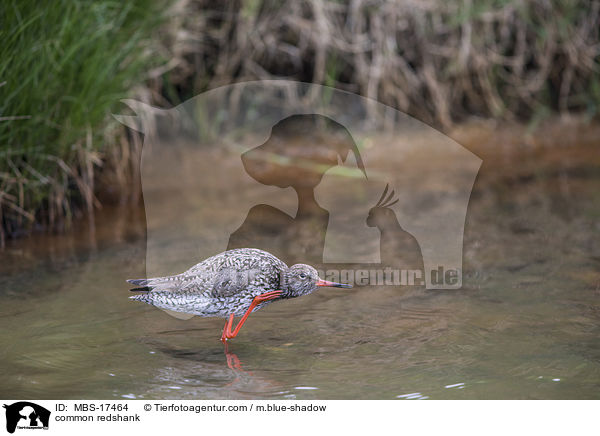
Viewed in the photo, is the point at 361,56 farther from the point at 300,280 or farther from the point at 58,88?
the point at 300,280

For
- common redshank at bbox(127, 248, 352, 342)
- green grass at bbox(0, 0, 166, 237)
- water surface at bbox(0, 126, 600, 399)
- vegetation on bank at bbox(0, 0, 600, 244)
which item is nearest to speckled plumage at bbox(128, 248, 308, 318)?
common redshank at bbox(127, 248, 352, 342)

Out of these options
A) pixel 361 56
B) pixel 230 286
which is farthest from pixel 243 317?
pixel 361 56

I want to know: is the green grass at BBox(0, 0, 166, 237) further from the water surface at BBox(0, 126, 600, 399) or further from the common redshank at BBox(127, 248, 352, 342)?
the common redshank at BBox(127, 248, 352, 342)

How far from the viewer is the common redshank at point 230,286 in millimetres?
3938

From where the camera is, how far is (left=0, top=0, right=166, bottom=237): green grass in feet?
15.9

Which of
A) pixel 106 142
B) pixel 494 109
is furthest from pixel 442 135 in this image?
pixel 106 142

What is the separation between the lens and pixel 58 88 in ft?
17.2

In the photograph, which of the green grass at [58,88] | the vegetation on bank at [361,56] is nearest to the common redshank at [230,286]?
the green grass at [58,88]

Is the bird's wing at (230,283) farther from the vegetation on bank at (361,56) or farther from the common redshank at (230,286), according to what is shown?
the vegetation on bank at (361,56)

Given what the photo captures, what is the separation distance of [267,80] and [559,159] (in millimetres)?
2571

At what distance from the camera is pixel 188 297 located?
12.9 ft

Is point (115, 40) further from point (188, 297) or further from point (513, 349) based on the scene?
point (513, 349)

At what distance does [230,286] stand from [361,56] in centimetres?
399

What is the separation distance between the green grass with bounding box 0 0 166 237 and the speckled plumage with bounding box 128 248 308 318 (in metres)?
1.46
